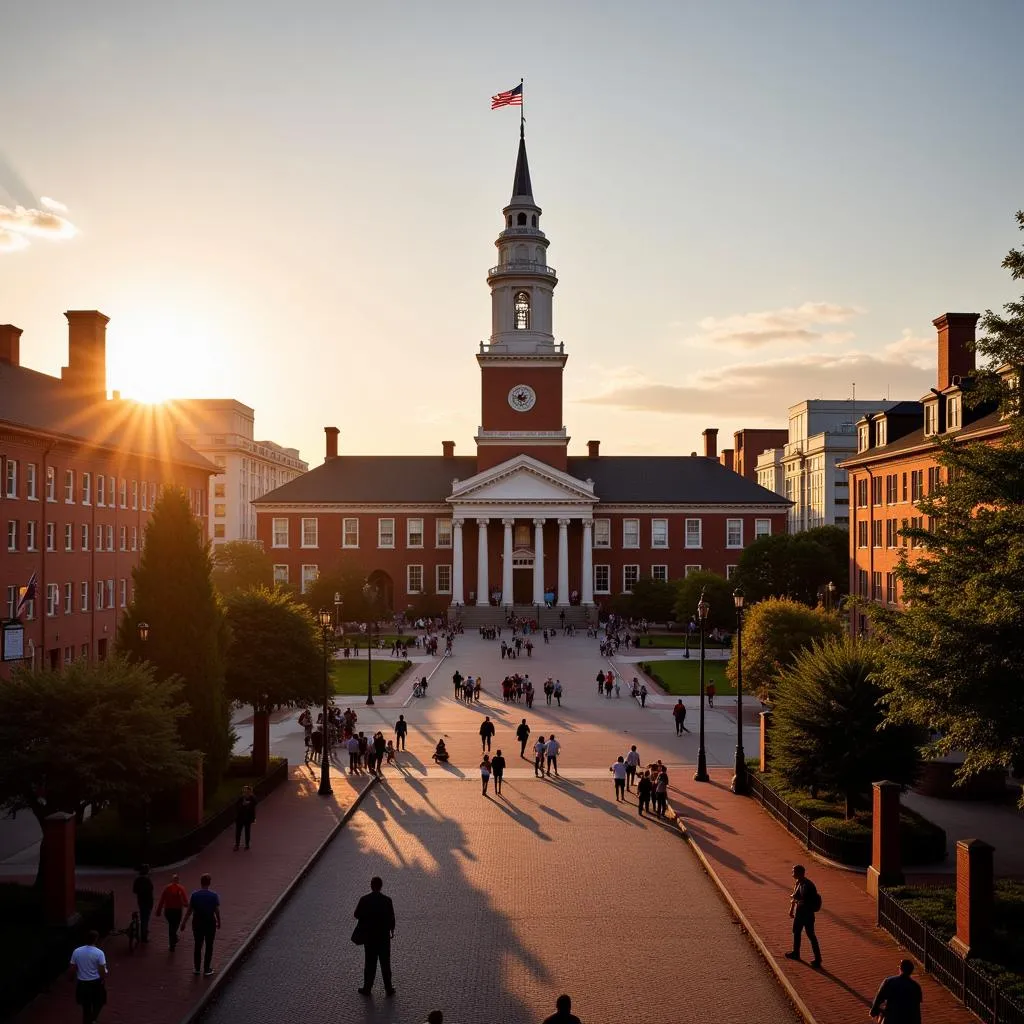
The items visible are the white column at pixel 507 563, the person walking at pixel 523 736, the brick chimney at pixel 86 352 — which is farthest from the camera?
the white column at pixel 507 563

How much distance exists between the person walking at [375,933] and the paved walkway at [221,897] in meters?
2.40

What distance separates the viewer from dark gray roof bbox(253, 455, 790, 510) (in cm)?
9269

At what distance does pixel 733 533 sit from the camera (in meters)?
92.5

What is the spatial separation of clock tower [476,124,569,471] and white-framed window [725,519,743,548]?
1586 centimetres

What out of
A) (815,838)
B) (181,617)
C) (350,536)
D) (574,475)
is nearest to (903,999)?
(815,838)

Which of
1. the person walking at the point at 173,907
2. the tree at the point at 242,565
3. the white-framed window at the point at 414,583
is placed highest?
the tree at the point at 242,565

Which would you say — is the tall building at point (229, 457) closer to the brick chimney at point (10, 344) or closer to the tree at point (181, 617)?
the brick chimney at point (10, 344)

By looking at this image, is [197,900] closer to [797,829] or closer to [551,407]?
[797,829]

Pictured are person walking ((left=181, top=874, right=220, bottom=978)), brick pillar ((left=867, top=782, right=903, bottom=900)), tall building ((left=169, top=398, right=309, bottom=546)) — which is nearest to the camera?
person walking ((left=181, top=874, right=220, bottom=978))

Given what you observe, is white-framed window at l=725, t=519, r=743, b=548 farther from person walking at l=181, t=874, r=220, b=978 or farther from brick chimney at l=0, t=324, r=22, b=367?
person walking at l=181, t=874, r=220, b=978

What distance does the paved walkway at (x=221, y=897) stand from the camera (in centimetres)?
1444

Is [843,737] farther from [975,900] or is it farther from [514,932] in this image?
[514,932]

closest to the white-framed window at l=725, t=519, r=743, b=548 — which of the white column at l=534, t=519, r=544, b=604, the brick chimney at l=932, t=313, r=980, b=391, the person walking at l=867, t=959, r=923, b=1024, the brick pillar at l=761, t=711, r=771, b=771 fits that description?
the white column at l=534, t=519, r=544, b=604

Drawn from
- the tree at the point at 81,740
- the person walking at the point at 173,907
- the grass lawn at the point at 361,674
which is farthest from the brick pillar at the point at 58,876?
the grass lawn at the point at 361,674
